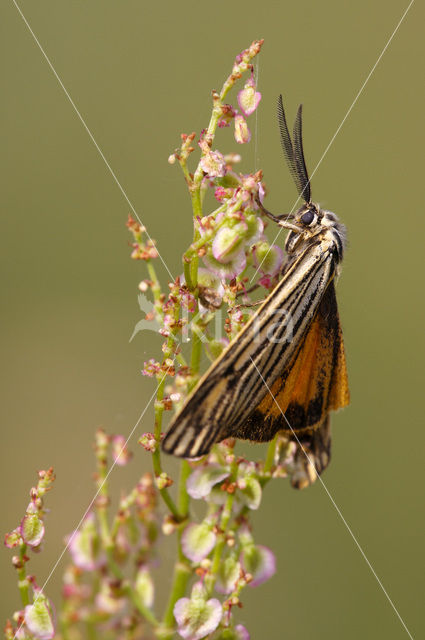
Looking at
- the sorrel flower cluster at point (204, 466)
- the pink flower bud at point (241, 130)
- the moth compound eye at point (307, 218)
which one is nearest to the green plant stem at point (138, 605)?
the sorrel flower cluster at point (204, 466)

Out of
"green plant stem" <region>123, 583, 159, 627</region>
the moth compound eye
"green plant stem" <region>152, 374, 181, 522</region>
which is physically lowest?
"green plant stem" <region>123, 583, 159, 627</region>

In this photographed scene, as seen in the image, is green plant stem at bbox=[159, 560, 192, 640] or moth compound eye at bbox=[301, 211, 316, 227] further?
moth compound eye at bbox=[301, 211, 316, 227]

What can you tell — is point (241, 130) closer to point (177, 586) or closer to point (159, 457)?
point (159, 457)

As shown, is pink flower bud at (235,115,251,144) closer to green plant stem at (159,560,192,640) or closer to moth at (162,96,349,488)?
moth at (162,96,349,488)

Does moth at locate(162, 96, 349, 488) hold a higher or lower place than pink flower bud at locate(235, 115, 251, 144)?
lower

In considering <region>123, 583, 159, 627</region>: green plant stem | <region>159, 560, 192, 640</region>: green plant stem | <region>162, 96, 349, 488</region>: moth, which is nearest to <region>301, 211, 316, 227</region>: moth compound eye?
<region>162, 96, 349, 488</region>: moth

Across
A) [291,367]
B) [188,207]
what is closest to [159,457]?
[291,367]
